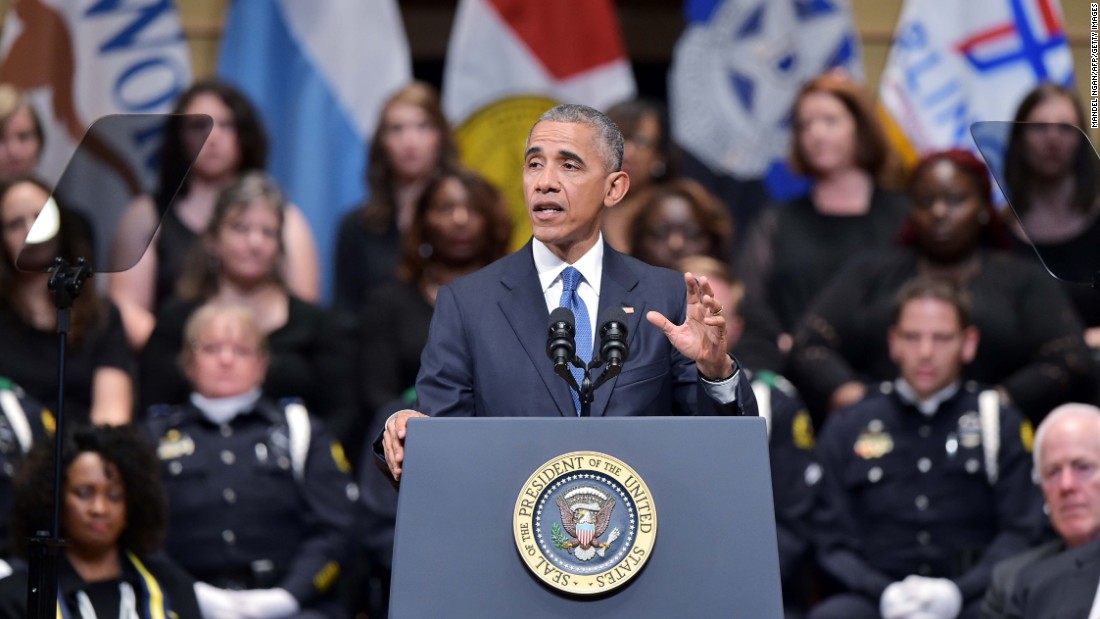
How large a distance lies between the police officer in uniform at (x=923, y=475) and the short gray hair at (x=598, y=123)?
2560 mm

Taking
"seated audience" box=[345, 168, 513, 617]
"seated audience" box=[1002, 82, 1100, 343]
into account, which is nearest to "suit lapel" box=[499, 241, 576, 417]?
Answer: "seated audience" box=[1002, 82, 1100, 343]

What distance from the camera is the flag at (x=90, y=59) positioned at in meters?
6.78

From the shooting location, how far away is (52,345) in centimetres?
551

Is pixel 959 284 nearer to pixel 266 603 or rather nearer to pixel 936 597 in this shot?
pixel 936 597

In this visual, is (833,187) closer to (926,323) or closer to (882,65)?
(926,323)

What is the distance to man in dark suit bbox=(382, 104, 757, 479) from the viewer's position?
294cm

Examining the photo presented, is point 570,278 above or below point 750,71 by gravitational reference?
below

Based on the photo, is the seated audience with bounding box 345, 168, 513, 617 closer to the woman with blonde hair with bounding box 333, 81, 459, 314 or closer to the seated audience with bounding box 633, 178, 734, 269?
the woman with blonde hair with bounding box 333, 81, 459, 314

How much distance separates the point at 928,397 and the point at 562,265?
105 inches

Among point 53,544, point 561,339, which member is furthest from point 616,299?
point 53,544

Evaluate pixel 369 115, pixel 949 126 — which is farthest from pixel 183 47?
pixel 949 126

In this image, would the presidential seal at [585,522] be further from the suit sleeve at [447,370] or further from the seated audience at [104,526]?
the seated audience at [104,526]

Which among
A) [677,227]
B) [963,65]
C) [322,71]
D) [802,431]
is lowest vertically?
[802,431]

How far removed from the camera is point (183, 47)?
6891 millimetres
